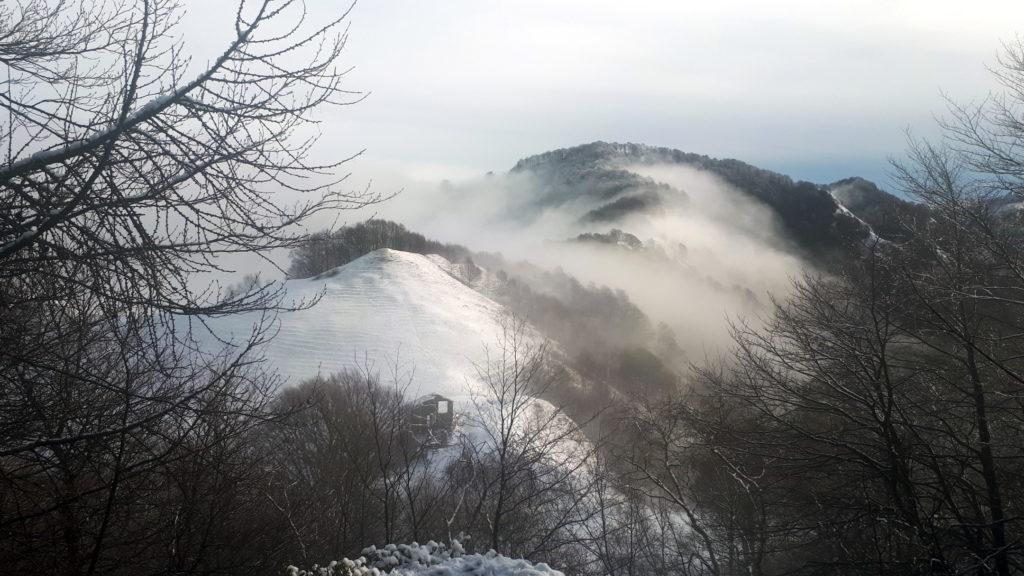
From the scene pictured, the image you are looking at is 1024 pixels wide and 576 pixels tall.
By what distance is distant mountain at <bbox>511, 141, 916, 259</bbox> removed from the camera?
10369 cm

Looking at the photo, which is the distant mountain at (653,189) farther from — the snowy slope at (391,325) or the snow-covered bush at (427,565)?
the snow-covered bush at (427,565)

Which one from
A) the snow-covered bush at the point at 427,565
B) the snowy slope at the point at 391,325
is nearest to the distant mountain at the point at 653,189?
the snowy slope at the point at 391,325

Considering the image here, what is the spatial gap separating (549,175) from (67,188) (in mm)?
185479

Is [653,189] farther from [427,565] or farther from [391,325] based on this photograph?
[427,565]

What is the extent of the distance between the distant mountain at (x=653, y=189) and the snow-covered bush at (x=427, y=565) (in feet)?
255

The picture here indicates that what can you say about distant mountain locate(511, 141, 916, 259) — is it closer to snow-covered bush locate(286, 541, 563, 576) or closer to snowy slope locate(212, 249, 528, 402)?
snowy slope locate(212, 249, 528, 402)

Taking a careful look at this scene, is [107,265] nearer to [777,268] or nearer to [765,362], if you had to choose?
[765,362]

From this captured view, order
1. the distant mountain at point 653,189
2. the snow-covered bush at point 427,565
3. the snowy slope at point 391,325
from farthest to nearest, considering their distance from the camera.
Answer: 1. the distant mountain at point 653,189
2. the snowy slope at point 391,325
3. the snow-covered bush at point 427,565

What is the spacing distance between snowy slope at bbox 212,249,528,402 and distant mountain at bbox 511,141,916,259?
142ft

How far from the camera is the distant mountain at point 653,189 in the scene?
10369cm

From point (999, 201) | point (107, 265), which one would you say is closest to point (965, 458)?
point (999, 201)

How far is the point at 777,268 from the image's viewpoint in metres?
98.7

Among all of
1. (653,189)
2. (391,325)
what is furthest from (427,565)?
(653,189)

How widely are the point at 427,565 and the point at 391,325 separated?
61.5 meters
